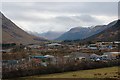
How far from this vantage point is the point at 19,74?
28.7 meters

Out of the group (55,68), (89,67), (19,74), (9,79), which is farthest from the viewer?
(89,67)

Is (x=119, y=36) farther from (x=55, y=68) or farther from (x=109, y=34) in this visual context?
(x=55, y=68)

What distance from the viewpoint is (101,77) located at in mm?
28109

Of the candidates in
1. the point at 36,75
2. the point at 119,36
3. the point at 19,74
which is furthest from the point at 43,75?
the point at 119,36

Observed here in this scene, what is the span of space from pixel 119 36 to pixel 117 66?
6069 cm

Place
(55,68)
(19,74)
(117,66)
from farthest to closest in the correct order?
(117,66) < (55,68) < (19,74)

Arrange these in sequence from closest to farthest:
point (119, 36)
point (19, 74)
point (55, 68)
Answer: point (19, 74)
point (55, 68)
point (119, 36)

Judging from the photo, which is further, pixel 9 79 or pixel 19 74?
pixel 19 74

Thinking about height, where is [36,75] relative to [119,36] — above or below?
below

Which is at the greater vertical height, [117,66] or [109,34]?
[109,34]

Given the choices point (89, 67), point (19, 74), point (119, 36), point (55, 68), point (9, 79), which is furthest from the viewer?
point (119, 36)

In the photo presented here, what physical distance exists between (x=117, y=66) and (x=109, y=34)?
235ft

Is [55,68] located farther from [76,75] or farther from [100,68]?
[100,68]

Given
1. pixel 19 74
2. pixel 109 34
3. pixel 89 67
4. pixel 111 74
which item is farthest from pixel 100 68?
pixel 109 34
